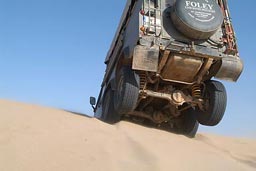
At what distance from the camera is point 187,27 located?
557cm

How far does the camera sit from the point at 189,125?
6.91 m

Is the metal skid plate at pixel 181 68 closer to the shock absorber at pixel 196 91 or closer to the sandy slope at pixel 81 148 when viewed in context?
the shock absorber at pixel 196 91

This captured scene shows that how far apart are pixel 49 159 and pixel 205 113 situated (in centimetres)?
365

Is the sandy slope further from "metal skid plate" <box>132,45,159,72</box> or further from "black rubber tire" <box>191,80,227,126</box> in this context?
"black rubber tire" <box>191,80,227,126</box>

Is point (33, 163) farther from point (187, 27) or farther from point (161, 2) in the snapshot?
point (161, 2)

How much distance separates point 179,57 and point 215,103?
100 centimetres

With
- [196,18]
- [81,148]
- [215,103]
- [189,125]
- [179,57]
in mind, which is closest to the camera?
[81,148]

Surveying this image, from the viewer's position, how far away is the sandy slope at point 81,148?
3.20 m

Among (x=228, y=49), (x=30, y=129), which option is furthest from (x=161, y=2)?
(x=30, y=129)

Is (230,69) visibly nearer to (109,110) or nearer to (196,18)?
(196,18)

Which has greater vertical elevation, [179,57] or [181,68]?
[179,57]

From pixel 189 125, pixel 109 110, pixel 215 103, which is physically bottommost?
pixel 189 125

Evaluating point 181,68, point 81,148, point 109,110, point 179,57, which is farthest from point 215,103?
point 81,148

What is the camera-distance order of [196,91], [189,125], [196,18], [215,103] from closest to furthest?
[196,18] → [215,103] → [196,91] → [189,125]
